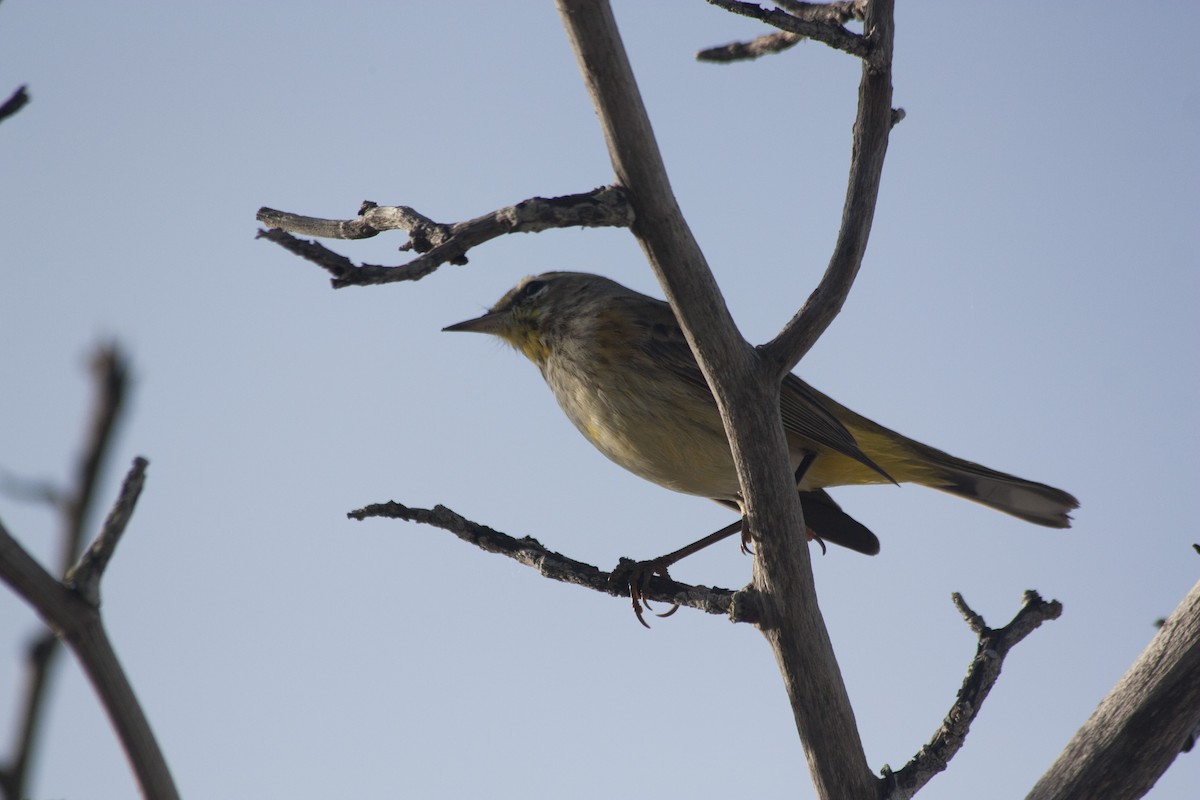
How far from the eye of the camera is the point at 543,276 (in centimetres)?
668

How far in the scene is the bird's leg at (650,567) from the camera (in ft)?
14.8

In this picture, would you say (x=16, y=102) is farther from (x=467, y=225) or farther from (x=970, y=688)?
(x=970, y=688)

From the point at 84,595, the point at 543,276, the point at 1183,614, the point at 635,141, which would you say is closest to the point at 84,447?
the point at 84,595

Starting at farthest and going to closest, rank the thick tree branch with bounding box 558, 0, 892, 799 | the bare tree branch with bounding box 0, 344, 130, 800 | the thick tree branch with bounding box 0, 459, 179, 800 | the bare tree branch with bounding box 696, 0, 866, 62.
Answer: the bare tree branch with bounding box 696, 0, 866, 62 < the thick tree branch with bounding box 558, 0, 892, 799 < the thick tree branch with bounding box 0, 459, 179, 800 < the bare tree branch with bounding box 0, 344, 130, 800

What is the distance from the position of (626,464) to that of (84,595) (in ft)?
13.2

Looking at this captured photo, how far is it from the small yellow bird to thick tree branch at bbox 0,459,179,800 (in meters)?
3.79

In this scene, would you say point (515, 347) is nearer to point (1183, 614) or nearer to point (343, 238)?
point (343, 238)

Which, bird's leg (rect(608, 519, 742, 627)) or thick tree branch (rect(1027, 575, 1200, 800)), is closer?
thick tree branch (rect(1027, 575, 1200, 800))

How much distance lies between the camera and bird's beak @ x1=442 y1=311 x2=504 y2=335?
641 centimetres

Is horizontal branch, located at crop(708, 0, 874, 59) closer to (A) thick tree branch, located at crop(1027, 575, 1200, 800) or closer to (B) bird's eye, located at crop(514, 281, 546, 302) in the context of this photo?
(A) thick tree branch, located at crop(1027, 575, 1200, 800)

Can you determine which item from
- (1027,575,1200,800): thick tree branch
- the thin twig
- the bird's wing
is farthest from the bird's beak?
the thin twig

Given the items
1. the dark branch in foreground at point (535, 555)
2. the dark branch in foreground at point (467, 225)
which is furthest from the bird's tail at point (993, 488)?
the dark branch in foreground at point (467, 225)

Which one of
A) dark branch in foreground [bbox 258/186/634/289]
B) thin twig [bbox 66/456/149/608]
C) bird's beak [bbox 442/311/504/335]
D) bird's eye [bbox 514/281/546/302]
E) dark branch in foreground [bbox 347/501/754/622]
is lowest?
thin twig [bbox 66/456/149/608]

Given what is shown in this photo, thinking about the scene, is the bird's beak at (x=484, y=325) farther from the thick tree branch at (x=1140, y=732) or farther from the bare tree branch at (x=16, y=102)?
the bare tree branch at (x=16, y=102)
